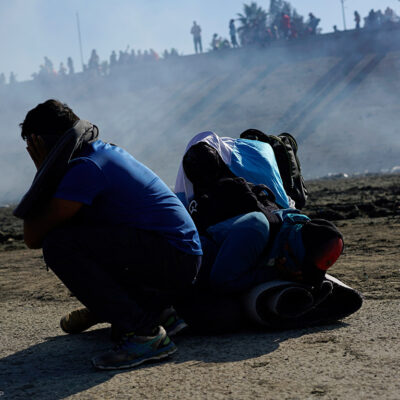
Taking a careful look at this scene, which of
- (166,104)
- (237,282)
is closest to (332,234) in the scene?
(237,282)

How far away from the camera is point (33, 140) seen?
350 cm

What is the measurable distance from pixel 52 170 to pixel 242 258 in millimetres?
1249

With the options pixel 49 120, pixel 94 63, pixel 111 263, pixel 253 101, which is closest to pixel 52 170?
pixel 49 120

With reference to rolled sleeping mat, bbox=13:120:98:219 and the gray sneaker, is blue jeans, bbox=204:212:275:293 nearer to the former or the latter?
the gray sneaker

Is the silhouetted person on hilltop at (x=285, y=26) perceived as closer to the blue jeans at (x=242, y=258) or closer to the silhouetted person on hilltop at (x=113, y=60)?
the silhouetted person on hilltop at (x=113, y=60)

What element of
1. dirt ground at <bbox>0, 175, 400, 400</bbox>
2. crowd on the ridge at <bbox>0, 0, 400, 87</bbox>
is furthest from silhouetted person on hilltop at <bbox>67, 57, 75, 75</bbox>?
dirt ground at <bbox>0, 175, 400, 400</bbox>

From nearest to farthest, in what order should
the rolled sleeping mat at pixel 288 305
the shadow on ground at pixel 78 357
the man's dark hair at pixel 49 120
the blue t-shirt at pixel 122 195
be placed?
1. the shadow on ground at pixel 78 357
2. the blue t-shirt at pixel 122 195
3. the man's dark hair at pixel 49 120
4. the rolled sleeping mat at pixel 288 305

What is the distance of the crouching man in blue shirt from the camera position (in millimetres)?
3330

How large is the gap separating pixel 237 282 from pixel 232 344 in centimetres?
42

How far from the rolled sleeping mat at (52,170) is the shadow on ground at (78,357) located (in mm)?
813

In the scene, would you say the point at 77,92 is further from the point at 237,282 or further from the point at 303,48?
the point at 237,282

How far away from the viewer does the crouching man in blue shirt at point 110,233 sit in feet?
10.9

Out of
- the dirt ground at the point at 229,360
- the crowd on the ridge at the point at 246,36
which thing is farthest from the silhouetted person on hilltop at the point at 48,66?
the dirt ground at the point at 229,360

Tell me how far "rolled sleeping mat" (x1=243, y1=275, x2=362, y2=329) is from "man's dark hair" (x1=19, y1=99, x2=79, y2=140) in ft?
4.64
